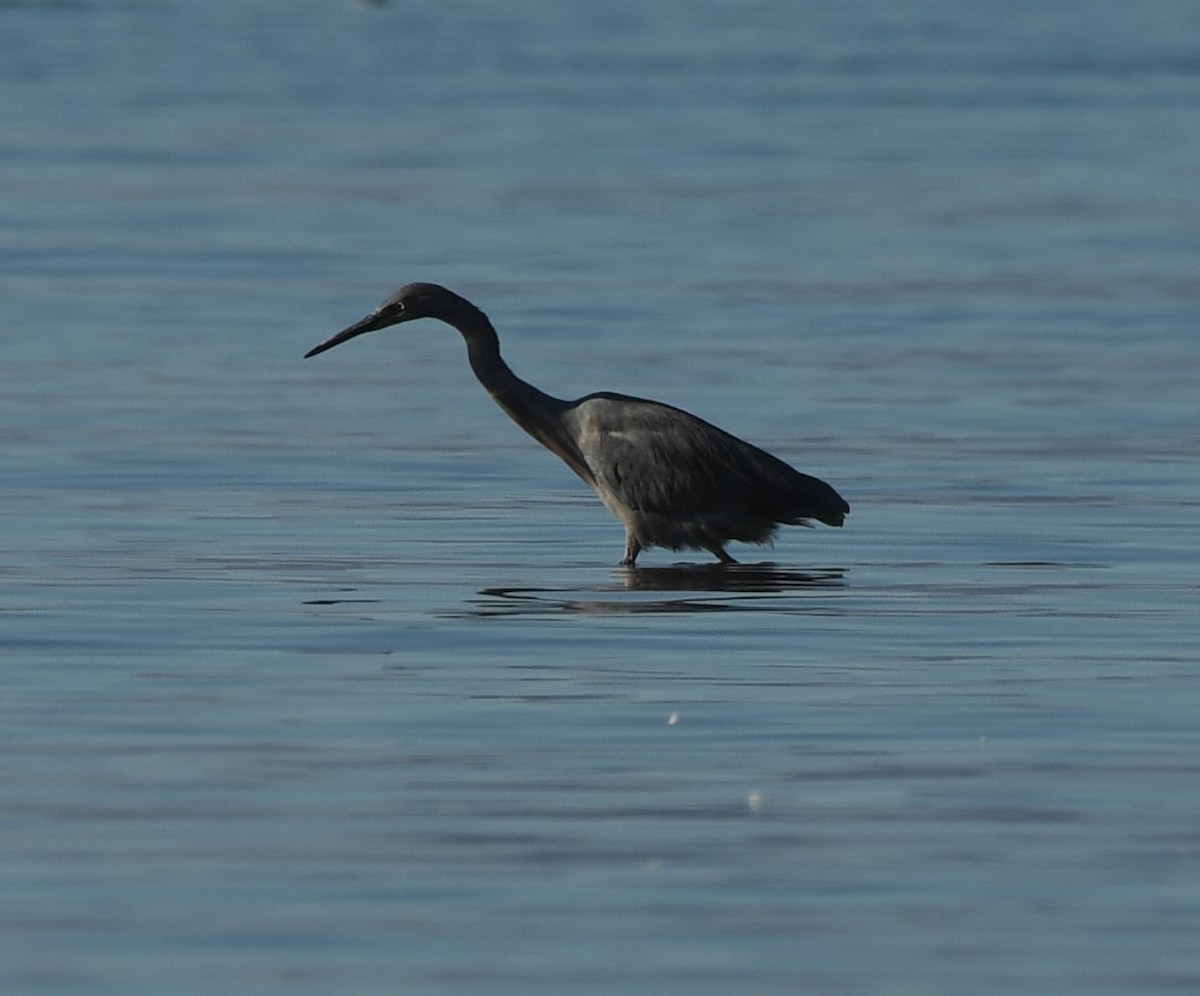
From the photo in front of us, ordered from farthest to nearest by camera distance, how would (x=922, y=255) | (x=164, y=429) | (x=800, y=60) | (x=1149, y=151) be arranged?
(x=800, y=60)
(x=1149, y=151)
(x=922, y=255)
(x=164, y=429)

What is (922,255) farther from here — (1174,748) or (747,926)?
(747,926)

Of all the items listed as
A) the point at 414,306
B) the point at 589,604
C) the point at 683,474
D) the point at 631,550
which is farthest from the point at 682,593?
the point at 414,306

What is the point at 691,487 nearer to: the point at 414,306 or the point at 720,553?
the point at 720,553

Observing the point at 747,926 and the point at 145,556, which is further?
the point at 145,556

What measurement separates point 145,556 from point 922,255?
53.4 feet

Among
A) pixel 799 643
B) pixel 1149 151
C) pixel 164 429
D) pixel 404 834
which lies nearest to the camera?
pixel 404 834

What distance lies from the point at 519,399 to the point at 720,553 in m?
1.07

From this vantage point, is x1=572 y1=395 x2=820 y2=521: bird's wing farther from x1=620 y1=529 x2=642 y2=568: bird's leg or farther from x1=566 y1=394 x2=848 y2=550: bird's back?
x1=620 y1=529 x2=642 y2=568: bird's leg

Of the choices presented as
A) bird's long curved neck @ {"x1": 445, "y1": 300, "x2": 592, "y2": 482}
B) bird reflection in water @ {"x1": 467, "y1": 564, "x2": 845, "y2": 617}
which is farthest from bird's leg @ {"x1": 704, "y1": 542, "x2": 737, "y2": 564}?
bird's long curved neck @ {"x1": 445, "y1": 300, "x2": 592, "y2": 482}

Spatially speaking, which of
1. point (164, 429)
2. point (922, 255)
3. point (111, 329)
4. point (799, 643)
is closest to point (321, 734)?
point (799, 643)

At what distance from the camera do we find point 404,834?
8391 millimetres

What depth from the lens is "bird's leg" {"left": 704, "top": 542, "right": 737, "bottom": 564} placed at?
14.3 metres

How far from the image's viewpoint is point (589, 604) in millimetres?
12672

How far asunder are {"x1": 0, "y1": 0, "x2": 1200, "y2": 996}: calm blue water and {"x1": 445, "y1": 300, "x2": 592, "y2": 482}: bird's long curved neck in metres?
0.42
